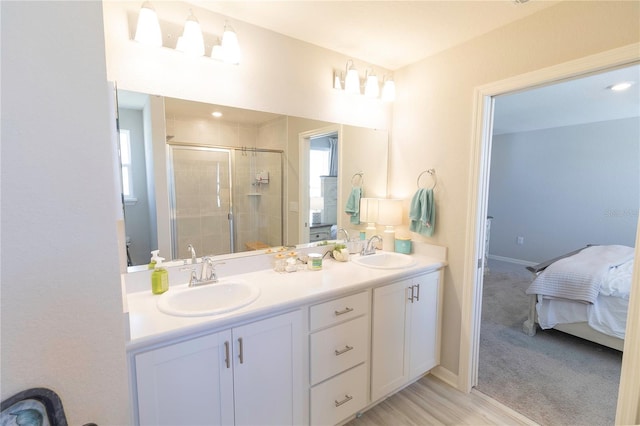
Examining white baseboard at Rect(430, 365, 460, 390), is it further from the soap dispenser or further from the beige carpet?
the soap dispenser

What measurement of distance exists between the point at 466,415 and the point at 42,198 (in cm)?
Result: 239

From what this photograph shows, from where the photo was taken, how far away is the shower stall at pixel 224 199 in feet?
5.42

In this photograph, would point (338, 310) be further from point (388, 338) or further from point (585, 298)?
point (585, 298)

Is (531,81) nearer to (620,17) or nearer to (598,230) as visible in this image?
(620,17)

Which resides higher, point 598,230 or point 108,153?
point 108,153

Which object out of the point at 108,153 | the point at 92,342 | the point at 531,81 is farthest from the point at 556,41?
the point at 92,342

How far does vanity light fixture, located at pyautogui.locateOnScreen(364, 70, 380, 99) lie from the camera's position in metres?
2.24

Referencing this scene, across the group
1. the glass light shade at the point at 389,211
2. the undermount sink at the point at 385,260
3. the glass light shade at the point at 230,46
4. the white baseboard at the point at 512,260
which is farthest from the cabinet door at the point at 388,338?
the white baseboard at the point at 512,260

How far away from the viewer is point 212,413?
4.06ft

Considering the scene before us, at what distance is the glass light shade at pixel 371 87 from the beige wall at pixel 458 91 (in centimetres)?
28

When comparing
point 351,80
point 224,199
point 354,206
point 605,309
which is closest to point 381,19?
point 351,80

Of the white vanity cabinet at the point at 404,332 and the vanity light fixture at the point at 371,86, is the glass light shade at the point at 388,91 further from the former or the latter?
the white vanity cabinet at the point at 404,332

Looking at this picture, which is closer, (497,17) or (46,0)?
(46,0)

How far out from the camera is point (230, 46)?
1591mm
